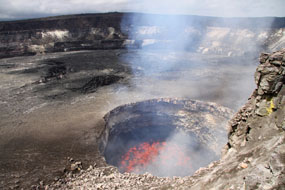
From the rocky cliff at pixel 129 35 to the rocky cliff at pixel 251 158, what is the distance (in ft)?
67.0

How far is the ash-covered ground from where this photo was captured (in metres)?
7.33

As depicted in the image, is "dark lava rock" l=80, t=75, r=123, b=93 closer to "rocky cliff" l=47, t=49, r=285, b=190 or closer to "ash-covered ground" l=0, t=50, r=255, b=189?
"ash-covered ground" l=0, t=50, r=255, b=189

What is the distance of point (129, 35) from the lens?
31125mm

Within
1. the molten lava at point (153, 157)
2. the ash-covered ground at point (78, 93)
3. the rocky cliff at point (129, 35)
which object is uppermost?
the rocky cliff at point (129, 35)

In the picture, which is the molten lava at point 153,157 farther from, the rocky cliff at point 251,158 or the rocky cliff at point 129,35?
the rocky cliff at point 129,35

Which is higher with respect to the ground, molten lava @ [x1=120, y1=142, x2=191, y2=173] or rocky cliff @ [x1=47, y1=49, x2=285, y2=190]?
rocky cliff @ [x1=47, y1=49, x2=285, y2=190]

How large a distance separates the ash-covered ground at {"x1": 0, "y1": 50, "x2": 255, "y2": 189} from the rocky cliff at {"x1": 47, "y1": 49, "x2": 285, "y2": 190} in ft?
3.23

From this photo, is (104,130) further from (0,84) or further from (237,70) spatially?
(237,70)

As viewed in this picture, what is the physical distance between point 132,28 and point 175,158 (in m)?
25.0

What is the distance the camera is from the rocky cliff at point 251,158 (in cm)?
285

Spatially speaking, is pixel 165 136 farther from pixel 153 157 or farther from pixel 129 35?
pixel 129 35

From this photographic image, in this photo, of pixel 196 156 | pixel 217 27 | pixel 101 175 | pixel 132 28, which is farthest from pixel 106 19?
pixel 101 175

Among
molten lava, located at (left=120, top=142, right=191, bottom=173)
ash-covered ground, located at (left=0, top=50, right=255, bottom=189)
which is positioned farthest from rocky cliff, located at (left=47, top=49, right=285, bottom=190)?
molten lava, located at (left=120, top=142, right=191, bottom=173)

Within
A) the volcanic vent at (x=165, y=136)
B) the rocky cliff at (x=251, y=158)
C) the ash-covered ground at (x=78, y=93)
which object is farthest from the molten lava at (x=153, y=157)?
the rocky cliff at (x=251, y=158)
